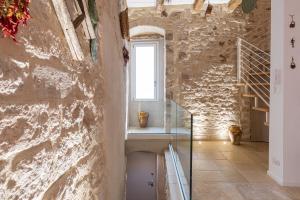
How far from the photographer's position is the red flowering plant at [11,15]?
538 mm

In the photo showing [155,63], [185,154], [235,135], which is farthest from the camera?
[155,63]

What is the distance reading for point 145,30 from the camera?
5.96 meters

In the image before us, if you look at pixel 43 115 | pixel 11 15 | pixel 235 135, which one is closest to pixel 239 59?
pixel 235 135

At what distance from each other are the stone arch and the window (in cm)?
27

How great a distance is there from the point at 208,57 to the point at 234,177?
324cm

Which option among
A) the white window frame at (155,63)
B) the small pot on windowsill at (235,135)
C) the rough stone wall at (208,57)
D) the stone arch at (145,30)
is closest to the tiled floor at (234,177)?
the small pot on windowsill at (235,135)

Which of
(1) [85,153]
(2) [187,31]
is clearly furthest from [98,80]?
(2) [187,31]

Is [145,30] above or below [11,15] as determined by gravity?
above

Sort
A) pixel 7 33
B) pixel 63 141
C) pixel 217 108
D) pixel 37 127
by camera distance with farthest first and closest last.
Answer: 1. pixel 217 108
2. pixel 63 141
3. pixel 37 127
4. pixel 7 33

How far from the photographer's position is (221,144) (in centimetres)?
498

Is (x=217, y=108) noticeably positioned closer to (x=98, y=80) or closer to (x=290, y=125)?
(x=290, y=125)

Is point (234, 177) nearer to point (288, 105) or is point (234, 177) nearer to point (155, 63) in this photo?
point (288, 105)

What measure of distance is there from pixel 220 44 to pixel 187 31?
31.4 inches

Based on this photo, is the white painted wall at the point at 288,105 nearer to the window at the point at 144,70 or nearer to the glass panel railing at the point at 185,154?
the glass panel railing at the point at 185,154
